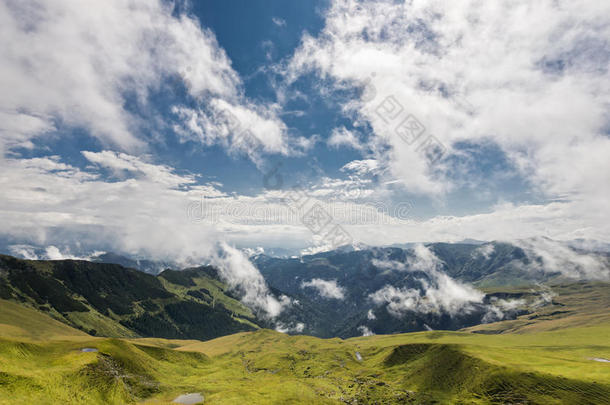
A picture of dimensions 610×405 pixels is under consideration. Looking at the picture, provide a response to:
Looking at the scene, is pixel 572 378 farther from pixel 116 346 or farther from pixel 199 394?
pixel 116 346

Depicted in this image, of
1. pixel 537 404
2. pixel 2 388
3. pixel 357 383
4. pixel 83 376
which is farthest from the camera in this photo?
pixel 357 383

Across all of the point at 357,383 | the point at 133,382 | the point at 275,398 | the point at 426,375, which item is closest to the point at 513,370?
the point at 426,375

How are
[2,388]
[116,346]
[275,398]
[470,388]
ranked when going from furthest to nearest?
[116,346] < [470,388] < [275,398] < [2,388]

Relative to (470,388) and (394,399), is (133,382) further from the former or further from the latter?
(470,388)

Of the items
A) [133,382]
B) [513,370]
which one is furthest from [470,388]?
[133,382]

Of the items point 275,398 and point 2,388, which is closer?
point 2,388

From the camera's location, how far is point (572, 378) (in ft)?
364

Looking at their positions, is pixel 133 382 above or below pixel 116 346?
below

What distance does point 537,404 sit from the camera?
4173 inches

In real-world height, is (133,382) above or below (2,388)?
below

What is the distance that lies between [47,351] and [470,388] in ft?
635

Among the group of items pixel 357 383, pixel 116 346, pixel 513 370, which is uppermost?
pixel 116 346

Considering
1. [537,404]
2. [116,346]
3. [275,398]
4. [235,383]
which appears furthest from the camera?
[235,383]

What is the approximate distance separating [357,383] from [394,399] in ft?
123
